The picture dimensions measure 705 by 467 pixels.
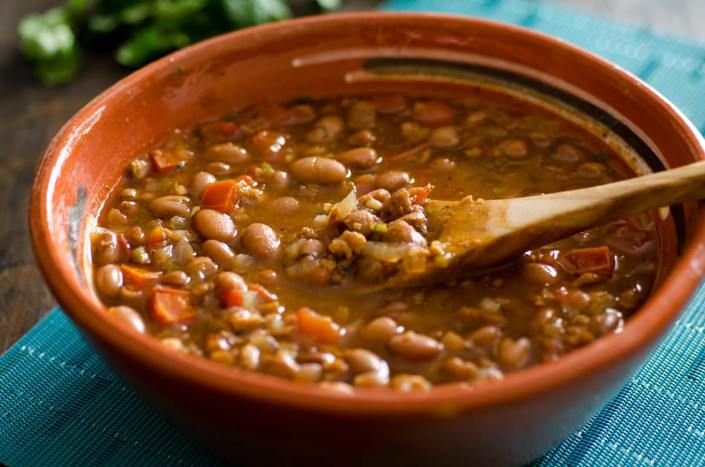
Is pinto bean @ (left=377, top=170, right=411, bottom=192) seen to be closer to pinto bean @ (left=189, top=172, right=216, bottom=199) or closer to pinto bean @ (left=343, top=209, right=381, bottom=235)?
pinto bean @ (left=343, top=209, right=381, bottom=235)

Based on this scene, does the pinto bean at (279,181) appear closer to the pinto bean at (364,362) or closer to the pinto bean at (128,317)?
the pinto bean at (128,317)

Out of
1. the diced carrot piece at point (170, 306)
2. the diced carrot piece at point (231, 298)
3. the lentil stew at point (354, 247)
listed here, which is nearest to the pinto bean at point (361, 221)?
the lentil stew at point (354, 247)

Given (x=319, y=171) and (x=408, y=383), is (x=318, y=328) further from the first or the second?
(x=319, y=171)

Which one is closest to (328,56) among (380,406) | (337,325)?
(337,325)

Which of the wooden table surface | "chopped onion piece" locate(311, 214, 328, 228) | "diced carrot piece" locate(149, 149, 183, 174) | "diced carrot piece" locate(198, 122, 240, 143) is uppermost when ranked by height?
"chopped onion piece" locate(311, 214, 328, 228)

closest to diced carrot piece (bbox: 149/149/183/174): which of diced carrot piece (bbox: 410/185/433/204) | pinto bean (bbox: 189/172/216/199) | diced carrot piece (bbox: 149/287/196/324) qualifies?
pinto bean (bbox: 189/172/216/199)

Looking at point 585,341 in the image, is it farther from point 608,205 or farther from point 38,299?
point 38,299
